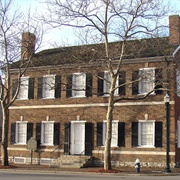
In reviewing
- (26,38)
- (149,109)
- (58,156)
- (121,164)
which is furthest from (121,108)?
(26,38)

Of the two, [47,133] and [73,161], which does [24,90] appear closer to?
[47,133]

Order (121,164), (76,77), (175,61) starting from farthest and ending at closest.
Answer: (76,77)
(121,164)
(175,61)

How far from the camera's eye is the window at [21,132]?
1328 inches

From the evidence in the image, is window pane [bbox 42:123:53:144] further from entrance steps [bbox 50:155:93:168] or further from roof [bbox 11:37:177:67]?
roof [bbox 11:37:177:67]

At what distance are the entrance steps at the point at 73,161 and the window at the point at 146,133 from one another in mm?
3504

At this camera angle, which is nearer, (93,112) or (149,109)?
(149,109)

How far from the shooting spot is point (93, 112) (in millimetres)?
30812

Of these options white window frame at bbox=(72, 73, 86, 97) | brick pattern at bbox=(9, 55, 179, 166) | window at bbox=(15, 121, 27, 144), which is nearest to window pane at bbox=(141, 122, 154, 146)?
brick pattern at bbox=(9, 55, 179, 166)

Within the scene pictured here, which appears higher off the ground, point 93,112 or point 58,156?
point 93,112

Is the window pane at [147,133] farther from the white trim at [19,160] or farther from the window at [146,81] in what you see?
the white trim at [19,160]

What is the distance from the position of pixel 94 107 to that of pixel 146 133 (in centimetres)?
446

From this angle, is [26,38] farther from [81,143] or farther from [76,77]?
[81,143]

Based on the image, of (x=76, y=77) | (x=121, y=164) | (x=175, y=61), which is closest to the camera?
(x=175, y=61)

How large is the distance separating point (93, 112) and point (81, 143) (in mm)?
2480
